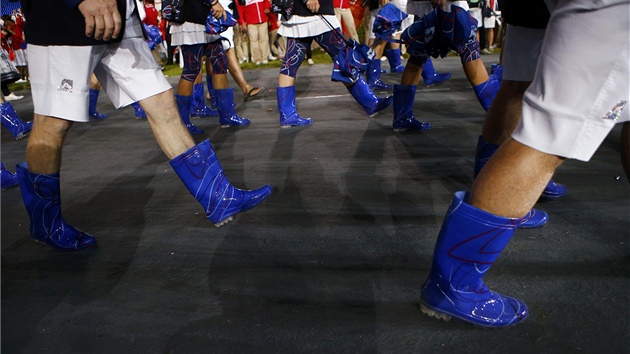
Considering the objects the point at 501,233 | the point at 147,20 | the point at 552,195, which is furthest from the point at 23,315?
the point at 147,20

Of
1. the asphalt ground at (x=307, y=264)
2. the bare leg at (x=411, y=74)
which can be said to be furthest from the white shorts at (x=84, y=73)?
the bare leg at (x=411, y=74)

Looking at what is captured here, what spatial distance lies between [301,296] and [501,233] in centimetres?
69

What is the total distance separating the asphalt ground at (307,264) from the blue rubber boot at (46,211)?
0.25ft

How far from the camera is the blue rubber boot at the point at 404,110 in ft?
12.8

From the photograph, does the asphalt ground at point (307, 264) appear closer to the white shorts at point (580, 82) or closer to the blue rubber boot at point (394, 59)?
the white shorts at point (580, 82)

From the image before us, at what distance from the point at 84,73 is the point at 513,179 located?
163 centimetres

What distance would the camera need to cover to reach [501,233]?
1.44 metres

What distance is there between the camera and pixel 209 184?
226 centimetres

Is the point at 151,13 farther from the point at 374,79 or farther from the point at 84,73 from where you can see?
the point at 84,73

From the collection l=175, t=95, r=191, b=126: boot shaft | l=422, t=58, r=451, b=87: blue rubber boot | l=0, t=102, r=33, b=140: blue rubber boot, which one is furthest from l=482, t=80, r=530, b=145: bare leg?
l=0, t=102, r=33, b=140: blue rubber boot

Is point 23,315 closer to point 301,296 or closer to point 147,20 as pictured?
point 301,296

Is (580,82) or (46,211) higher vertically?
(580,82)

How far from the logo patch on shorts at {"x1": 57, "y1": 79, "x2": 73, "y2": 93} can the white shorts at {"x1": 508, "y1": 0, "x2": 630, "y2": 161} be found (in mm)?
1659

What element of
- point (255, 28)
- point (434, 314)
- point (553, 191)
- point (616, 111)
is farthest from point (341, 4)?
point (616, 111)
